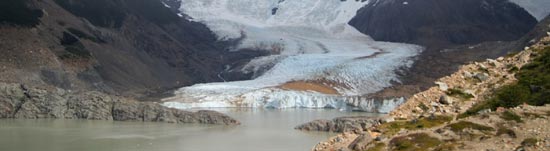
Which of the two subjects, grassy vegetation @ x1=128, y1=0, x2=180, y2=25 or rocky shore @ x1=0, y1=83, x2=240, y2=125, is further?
grassy vegetation @ x1=128, y1=0, x2=180, y2=25

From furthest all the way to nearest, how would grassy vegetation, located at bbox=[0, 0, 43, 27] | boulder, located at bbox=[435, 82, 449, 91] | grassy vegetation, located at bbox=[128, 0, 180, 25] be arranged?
grassy vegetation, located at bbox=[128, 0, 180, 25] < grassy vegetation, located at bbox=[0, 0, 43, 27] < boulder, located at bbox=[435, 82, 449, 91]

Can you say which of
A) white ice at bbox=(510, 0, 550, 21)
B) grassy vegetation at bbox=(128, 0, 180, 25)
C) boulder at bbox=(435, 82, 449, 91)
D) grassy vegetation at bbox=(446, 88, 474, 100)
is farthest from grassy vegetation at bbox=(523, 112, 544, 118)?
white ice at bbox=(510, 0, 550, 21)

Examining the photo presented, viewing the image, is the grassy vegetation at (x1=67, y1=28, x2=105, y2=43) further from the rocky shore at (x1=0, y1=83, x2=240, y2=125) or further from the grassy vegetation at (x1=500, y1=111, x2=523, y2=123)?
the grassy vegetation at (x1=500, y1=111, x2=523, y2=123)

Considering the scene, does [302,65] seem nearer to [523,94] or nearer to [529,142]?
[523,94]

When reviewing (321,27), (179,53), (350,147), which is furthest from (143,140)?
(321,27)

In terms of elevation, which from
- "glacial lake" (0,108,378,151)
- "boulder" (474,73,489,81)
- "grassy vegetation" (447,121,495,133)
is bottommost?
"glacial lake" (0,108,378,151)

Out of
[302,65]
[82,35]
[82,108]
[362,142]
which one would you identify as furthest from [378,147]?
[302,65]
